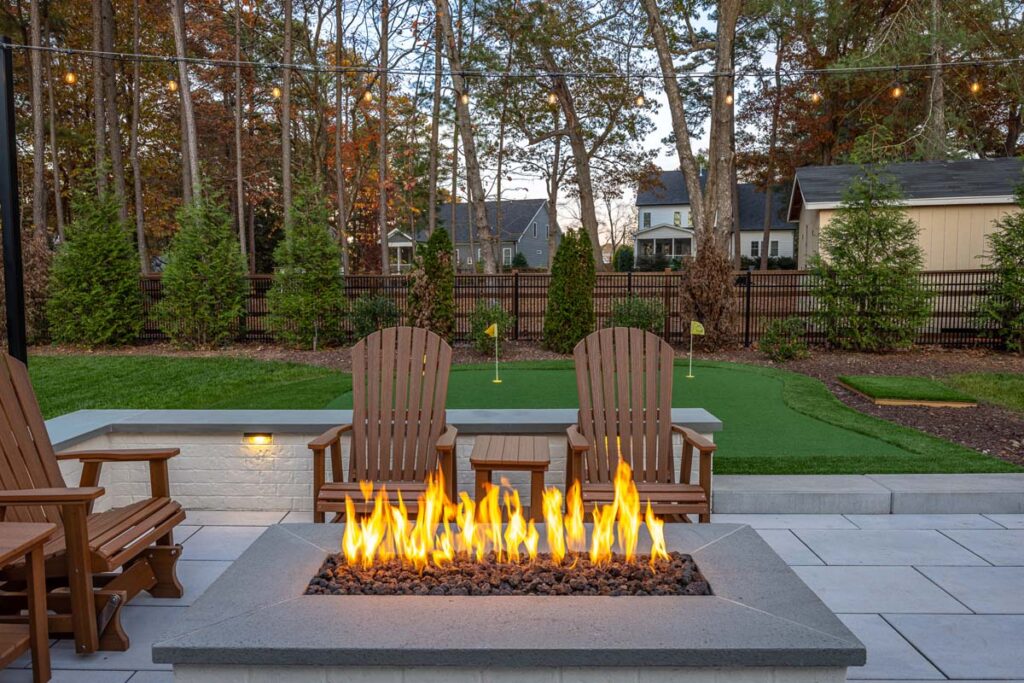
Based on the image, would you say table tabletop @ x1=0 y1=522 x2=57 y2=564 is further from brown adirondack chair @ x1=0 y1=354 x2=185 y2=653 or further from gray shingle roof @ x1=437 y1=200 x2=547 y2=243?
gray shingle roof @ x1=437 y1=200 x2=547 y2=243

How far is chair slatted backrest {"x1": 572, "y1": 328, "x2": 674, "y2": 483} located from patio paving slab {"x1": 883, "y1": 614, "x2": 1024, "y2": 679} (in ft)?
4.04

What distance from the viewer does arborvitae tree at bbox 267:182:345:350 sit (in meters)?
10.9

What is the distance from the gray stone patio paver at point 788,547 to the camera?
3.41 meters

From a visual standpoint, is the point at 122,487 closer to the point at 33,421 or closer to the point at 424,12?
the point at 33,421

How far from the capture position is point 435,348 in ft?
12.8

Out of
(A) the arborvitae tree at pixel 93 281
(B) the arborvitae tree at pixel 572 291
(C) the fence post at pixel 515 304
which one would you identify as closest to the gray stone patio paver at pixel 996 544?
(B) the arborvitae tree at pixel 572 291

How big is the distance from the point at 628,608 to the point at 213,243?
34.6ft

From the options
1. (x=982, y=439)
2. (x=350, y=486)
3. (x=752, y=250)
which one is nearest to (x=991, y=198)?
(x=982, y=439)

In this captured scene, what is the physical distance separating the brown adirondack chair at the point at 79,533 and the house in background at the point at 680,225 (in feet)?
102

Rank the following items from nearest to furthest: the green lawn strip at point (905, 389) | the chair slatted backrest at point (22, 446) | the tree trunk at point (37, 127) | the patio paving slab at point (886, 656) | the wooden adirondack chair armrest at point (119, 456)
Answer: the patio paving slab at point (886, 656) < the chair slatted backrest at point (22, 446) < the wooden adirondack chair armrest at point (119, 456) < the green lawn strip at point (905, 389) < the tree trunk at point (37, 127)

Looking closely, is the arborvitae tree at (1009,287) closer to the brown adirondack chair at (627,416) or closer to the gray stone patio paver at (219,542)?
the brown adirondack chair at (627,416)

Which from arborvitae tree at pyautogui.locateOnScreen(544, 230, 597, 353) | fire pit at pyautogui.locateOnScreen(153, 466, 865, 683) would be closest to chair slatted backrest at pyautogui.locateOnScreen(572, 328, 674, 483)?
fire pit at pyautogui.locateOnScreen(153, 466, 865, 683)

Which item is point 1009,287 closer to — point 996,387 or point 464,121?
point 996,387

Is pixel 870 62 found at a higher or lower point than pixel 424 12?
lower
